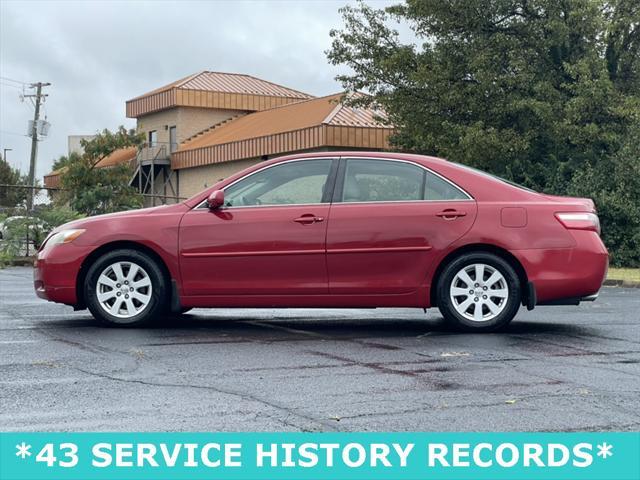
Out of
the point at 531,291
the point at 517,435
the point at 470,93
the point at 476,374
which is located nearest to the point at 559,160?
the point at 470,93

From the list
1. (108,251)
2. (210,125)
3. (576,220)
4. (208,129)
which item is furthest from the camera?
(210,125)

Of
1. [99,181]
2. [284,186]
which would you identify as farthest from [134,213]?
[99,181]

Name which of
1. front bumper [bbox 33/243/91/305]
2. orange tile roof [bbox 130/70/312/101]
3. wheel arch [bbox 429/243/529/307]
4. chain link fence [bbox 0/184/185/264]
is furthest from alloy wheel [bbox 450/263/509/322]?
orange tile roof [bbox 130/70/312/101]

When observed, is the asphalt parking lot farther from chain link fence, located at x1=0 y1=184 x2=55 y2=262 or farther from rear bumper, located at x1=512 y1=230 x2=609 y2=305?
chain link fence, located at x1=0 y1=184 x2=55 y2=262

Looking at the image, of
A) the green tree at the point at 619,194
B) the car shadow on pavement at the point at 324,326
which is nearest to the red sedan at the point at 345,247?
the car shadow on pavement at the point at 324,326

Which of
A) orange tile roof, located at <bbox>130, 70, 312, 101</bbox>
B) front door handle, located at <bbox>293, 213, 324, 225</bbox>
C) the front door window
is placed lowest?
front door handle, located at <bbox>293, 213, 324, 225</bbox>

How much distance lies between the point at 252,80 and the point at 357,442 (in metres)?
55.4

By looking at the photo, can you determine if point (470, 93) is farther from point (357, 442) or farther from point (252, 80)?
point (252, 80)

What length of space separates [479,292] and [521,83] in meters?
20.1

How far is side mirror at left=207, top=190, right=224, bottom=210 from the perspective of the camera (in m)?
8.73

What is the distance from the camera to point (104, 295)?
893cm

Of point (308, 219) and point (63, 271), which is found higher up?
point (308, 219)

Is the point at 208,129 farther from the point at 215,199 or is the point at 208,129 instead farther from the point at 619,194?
the point at 215,199

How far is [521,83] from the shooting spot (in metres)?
27.7
